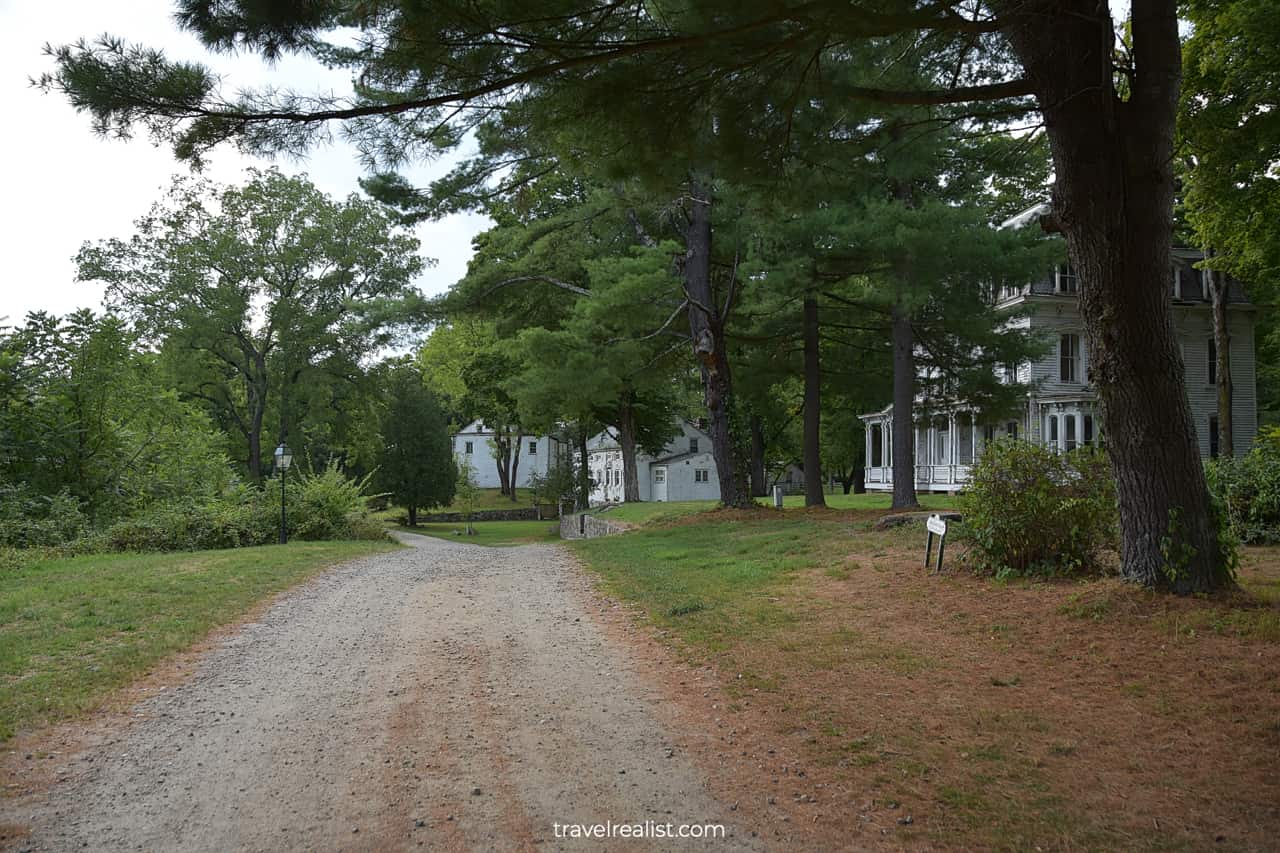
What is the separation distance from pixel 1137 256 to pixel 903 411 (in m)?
11.5

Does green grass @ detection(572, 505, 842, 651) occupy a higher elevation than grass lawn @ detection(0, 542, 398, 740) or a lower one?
higher

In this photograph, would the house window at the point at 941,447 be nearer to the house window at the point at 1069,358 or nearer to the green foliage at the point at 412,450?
the house window at the point at 1069,358

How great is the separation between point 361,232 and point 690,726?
33.5 meters

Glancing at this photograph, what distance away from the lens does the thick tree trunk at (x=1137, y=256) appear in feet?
22.7

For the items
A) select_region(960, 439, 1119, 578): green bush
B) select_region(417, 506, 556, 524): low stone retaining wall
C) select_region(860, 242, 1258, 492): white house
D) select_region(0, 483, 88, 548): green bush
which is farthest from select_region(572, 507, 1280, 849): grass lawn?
select_region(417, 506, 556, 524): low stone retaining wall

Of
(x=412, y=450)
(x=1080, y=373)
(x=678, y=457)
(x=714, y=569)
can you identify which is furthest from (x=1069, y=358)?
(x=412, y=450)

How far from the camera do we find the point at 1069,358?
2919cm

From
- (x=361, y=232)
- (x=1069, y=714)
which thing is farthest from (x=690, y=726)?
(x=361, y=232)

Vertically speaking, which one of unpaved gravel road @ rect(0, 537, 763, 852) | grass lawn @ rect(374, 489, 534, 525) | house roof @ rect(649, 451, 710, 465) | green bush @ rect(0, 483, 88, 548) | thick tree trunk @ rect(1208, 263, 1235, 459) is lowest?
grass lawn @ rect(374, 489, 534, 525)

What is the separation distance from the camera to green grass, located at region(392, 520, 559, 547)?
35125 mm

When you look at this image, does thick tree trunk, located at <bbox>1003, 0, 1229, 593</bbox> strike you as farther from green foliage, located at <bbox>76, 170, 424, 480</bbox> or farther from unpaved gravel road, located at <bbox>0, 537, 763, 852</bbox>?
green foliage, located at <bbox>76, 170, 424, 480</bbox>

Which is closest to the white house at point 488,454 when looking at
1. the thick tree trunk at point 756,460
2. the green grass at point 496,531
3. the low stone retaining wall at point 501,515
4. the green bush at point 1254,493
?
the low stone retaining wall at point 501,515

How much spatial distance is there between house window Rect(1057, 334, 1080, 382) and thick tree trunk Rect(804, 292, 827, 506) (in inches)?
506

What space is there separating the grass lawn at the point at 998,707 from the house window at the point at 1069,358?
2154cm
